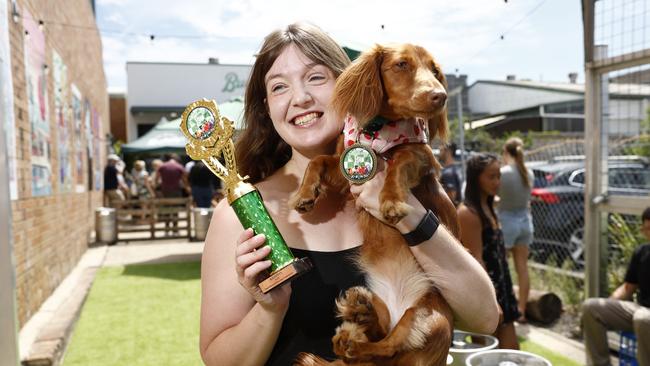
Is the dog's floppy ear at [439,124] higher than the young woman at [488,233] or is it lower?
higher

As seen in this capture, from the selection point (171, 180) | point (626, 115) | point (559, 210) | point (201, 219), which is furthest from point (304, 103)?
point (171, 180)

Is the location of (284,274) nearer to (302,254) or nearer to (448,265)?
(302,254)

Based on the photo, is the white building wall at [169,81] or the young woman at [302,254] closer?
the young woman at [302,254]

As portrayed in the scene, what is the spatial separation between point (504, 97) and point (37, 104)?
70.2 ft

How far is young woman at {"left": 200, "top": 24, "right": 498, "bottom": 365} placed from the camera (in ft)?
4.56

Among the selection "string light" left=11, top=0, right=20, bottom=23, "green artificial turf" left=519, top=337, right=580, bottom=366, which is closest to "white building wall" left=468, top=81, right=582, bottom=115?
"green artificial turf" left=519, top=337, right=580, bottom=366

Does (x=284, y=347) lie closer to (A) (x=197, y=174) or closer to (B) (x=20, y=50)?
(B) (x=20, y=50)

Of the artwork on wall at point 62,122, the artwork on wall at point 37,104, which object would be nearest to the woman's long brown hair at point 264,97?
the artwork on wall at point 37,104

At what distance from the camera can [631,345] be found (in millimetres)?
4055

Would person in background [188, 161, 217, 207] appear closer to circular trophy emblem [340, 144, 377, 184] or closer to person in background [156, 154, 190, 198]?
person in background [156, 154, 190, 198]

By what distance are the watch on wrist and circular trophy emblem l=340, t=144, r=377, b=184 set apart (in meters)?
0.17

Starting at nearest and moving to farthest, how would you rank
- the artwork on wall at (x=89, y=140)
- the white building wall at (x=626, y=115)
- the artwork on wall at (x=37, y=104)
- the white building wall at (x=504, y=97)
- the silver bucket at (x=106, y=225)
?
1. the white building wall at (x=626, y=115)
2. the artwork on wall at (x=37, y=104)
3. the silver bucket at (x=106, y=225)
4. the artwork on wall at (x=89, y=140)
5. the white building wall at (x=504, y=97)

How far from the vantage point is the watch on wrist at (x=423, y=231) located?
133 centimetres

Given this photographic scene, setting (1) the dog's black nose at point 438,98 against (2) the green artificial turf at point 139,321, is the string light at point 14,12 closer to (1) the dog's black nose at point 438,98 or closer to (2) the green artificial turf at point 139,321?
(2) the green artificial turf at point 139,321
